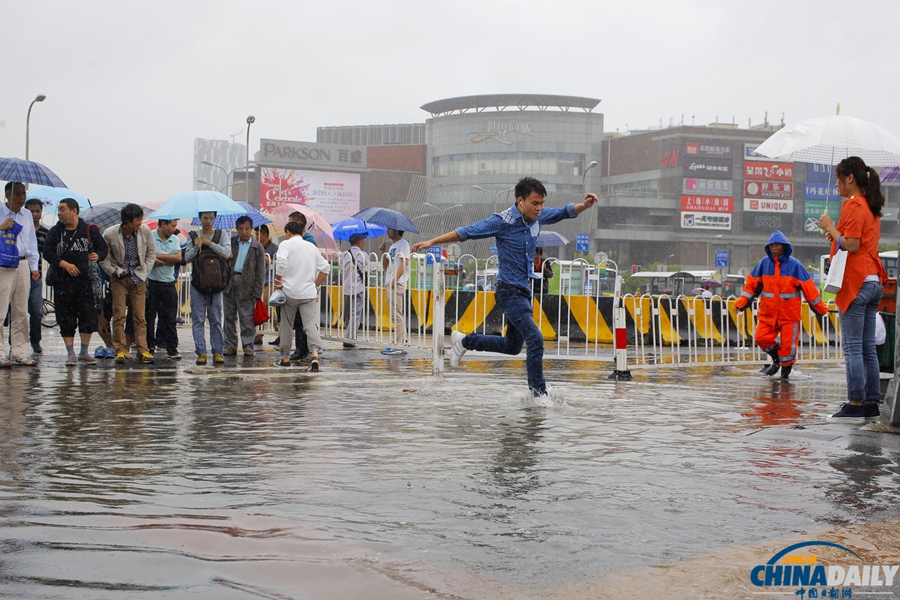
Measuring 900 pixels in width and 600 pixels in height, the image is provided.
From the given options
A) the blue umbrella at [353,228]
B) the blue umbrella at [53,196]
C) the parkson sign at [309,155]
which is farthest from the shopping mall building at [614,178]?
the blue umbrella at [53,196]

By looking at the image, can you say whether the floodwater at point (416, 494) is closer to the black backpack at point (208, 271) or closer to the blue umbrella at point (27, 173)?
the black backpack at point (208, 271)

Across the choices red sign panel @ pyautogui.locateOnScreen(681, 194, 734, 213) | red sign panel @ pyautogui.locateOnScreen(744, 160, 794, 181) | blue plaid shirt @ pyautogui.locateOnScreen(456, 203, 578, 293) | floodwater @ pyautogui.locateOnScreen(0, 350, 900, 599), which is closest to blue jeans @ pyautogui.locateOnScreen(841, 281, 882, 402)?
floodwater @ pyautogui.locateOnScreen(0, 350, 900, 599)

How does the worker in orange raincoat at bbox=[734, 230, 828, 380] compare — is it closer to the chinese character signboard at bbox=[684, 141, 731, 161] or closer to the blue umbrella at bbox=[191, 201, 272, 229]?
the blue umbrella at bbox=[191, 201, 272, 229]

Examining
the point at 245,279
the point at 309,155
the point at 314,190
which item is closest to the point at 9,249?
the point at 245,279

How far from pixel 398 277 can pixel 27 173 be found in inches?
206

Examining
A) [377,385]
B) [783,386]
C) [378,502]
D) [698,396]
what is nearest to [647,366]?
[783,386]

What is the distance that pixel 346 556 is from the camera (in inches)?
136

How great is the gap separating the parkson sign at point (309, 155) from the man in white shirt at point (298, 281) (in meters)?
96.4

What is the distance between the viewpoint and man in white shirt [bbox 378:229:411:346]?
14.6 meters

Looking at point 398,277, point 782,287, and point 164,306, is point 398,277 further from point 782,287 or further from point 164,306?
point 782,287

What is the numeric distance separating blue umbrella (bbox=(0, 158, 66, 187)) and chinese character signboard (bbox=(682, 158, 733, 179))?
10403 centimetres

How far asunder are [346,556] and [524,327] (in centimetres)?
480

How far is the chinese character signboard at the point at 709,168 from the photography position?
11069 centimetres

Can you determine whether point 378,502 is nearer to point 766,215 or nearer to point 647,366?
point 647,366
